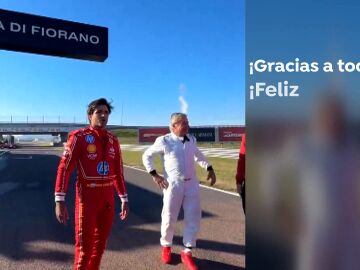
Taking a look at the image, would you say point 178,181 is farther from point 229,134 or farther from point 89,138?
point 229,134

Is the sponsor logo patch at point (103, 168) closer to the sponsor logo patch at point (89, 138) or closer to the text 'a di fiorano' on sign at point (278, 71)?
the sponsor logo patch at point (89, 138)

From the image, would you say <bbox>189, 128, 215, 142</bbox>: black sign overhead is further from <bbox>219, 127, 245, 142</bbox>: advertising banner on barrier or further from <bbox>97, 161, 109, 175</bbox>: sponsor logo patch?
<bbox>97, 161, 109, 175</bbox>: sponsor logo patch

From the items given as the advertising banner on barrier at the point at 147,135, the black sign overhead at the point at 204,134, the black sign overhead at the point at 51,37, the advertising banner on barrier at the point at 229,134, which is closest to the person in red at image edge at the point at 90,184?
the black sign overhead at the point at 51,37

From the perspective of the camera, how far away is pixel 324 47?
1.74 m

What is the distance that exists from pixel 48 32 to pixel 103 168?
236 centimetres

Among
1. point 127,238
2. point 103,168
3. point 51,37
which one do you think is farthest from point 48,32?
point 127,238

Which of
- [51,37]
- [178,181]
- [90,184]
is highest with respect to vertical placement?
[51,37]

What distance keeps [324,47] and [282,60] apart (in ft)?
0.61

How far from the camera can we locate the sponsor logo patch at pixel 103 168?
356 centimetres

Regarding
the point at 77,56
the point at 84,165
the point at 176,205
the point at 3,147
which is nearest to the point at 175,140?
the point at 176,205

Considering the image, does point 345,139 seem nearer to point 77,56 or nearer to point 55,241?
point 77,56

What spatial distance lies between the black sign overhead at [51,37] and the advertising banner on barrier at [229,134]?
1351 inches

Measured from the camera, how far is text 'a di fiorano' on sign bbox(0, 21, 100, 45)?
479 centimetres

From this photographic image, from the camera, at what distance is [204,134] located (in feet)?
127
